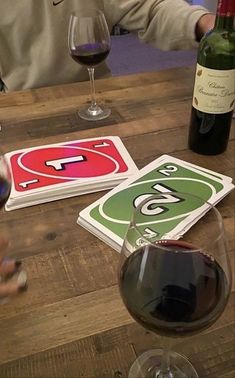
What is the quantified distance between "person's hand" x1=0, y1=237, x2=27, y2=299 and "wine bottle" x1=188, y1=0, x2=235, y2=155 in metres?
0.46

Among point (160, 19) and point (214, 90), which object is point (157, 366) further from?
point (160, 19)

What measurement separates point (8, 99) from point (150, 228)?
73 cm

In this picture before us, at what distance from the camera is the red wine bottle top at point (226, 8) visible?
2.76 ft

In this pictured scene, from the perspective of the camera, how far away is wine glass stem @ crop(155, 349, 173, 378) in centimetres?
57

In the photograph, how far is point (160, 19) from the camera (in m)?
1.57

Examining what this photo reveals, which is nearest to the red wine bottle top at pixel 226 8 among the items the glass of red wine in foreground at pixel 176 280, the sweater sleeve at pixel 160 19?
the glass of red wine in foreground at pixel 176 280

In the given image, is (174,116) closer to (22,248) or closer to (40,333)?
(22,248)

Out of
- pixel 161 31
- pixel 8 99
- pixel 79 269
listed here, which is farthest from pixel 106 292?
pixel 161 31

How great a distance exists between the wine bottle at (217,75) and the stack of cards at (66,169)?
0.17 metres

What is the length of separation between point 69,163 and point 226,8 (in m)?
0.39

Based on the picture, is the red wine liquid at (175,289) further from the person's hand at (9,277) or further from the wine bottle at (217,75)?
the wine bottle at (217,75)

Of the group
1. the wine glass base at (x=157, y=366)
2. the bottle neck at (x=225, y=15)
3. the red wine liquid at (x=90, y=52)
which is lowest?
the wine glass base at (x=157, y=366)

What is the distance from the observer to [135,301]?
0.50m

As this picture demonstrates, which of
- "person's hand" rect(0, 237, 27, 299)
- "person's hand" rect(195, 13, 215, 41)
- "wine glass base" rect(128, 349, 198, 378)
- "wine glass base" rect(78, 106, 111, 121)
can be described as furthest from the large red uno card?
"person's hand" rect(195, 13, 215, 41)
